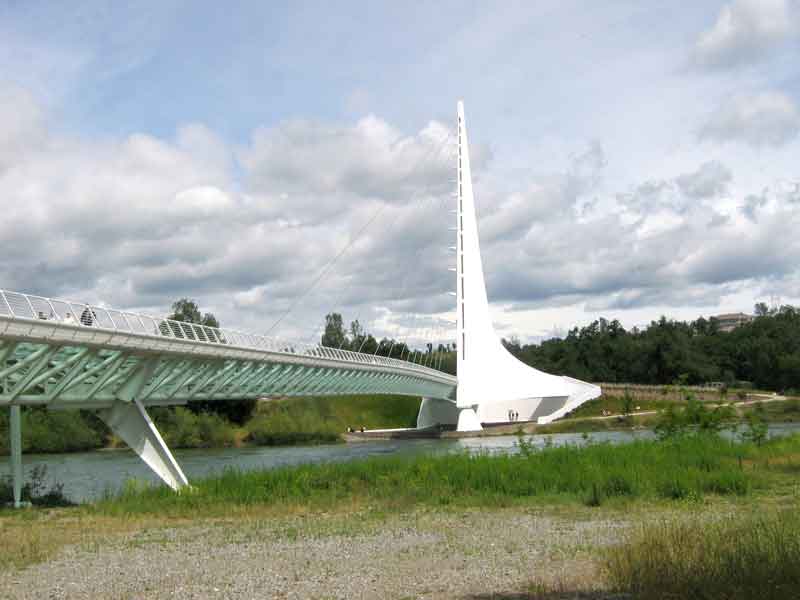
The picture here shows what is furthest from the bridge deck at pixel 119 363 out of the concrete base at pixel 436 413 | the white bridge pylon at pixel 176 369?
the concrete base at pixel 436 413

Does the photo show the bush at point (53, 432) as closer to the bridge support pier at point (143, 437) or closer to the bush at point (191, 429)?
the bush at point (191, 429)

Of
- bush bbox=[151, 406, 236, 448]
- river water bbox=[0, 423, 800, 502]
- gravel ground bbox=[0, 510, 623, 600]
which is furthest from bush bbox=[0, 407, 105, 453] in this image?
gravel ground bbox=[0, 510, 623, 600]

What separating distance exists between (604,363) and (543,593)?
84.9 metres

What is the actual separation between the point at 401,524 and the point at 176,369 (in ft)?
40.3

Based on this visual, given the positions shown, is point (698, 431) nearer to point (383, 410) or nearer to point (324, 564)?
point (324, 564)

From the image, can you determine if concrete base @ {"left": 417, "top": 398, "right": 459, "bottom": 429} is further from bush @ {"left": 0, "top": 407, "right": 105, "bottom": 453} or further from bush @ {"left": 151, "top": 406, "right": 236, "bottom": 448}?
bush @ {"left": 0, "top": 407, "right": 105, "bottom": 453}

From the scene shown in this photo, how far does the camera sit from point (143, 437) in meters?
21.2

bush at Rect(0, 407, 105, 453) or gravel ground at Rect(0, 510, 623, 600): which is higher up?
bush at Rect(0, 407, 105, 453)

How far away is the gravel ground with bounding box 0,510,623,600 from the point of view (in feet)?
26.1

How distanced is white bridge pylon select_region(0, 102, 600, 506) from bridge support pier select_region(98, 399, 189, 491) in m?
0.02

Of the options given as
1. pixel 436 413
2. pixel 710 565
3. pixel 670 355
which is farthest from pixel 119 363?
pixel 670 355

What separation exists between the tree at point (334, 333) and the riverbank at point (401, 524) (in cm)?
7623

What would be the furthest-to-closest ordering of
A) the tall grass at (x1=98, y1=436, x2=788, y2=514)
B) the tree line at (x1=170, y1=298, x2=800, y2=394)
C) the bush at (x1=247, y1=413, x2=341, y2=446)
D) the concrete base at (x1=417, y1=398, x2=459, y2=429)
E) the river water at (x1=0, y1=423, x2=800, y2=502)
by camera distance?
the tree line at (x1=170, y1=298, x2=800, y2=394), the concrete base at (x1=417, y1=398, x2=459, y2=429), the bush at (x1=247, y1=413, x2=341, y2=446), the river water at (x1=0, y1=423, x2=800, y2=502), the tall grass at (x1=98, y1=436, x2=788, y2=514)

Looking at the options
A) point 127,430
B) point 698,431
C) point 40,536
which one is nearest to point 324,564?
point 40,536
